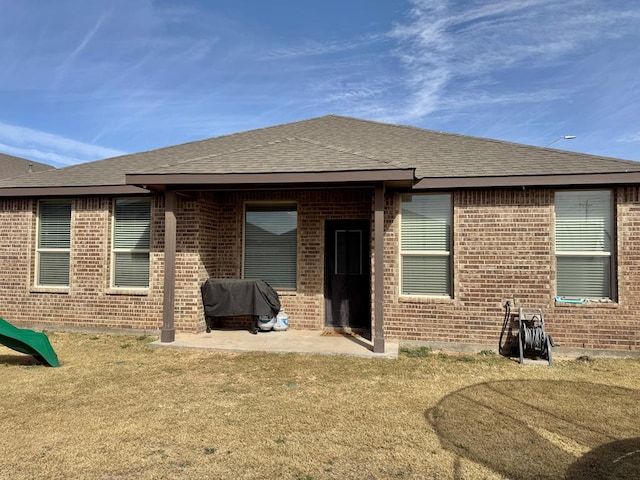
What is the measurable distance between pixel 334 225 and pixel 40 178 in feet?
21.5

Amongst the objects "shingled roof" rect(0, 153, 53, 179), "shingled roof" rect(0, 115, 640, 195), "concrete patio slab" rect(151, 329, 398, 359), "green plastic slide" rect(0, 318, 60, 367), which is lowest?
"concrete patio slab" rect(151, 329, 398, 359)

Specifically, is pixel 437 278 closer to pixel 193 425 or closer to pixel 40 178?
pixel 193 425

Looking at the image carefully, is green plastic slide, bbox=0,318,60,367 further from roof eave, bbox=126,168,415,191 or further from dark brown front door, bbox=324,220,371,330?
dark brown front door, bbox=324,220,371,330

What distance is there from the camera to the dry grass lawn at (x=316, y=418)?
10.5 feet

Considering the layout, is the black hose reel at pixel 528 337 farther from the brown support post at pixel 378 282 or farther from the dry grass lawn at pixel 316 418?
the brown support post at pixel 378 282

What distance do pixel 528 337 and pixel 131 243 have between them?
7.41 metres

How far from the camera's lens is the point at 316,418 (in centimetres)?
417

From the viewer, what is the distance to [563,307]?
6895mm

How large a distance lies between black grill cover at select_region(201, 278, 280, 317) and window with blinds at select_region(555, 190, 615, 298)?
508cm

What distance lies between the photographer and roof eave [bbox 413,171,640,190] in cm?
660

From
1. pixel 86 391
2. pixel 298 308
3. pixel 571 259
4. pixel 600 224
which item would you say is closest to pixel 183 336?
pixel 298 308

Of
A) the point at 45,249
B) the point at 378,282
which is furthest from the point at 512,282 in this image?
the point at 45,249

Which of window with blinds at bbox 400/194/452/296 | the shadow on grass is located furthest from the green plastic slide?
window with blinds at bbox 400/194/452/296

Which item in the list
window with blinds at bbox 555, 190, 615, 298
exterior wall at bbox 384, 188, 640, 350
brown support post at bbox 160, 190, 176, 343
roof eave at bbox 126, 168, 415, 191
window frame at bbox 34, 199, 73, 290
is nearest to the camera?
roof eave at bbox 126, 168, 415, 191
